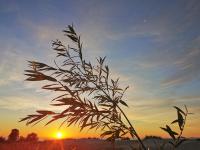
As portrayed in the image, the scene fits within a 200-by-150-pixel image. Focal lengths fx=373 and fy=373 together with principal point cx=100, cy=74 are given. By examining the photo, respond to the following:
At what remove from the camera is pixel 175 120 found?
254 inches

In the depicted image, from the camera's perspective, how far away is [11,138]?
29.6 metres

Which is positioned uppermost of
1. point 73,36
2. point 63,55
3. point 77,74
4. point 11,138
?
point 11,138

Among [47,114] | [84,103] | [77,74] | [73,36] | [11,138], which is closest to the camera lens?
[47,114]

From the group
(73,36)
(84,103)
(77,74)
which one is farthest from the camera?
(73,36)

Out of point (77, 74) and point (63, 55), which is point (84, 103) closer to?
point (77, 74)

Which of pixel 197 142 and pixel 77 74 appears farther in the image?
pixel 197 142

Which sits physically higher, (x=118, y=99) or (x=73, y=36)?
(x=73, y=36)

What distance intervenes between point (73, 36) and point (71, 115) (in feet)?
6.76

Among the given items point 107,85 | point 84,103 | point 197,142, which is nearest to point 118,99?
point 107,85

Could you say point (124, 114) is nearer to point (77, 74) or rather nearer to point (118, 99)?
point (118, 99)

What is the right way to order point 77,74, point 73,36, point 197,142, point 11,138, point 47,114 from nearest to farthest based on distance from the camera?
point 47,114, point 77,74, point 73,36, point 11,138, point 197,142

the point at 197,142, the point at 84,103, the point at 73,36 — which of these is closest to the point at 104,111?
the point at 84,103

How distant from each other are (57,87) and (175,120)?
2115 millimetres

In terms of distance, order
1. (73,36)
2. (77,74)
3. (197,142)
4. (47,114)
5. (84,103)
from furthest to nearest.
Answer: (197,142) < (73,36) < (77,74) < (84,103) < (47,114)
